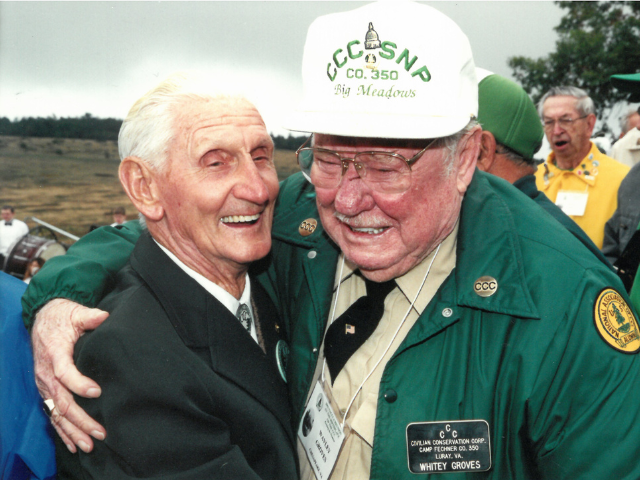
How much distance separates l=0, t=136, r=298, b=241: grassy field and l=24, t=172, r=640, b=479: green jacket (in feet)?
5.09

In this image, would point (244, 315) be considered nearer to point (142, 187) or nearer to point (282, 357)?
→ point (282, 357)

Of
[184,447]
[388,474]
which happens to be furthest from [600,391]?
[184,447]

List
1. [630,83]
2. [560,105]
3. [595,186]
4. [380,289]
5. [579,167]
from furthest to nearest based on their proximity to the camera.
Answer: [560,105]
[579,167]
[595,186]
[630,83]
[380,289]

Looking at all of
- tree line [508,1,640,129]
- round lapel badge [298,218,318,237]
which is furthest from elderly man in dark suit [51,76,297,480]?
tree line [508,1,640,129]

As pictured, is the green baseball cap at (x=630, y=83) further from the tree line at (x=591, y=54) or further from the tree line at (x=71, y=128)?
the tree line at (x=591, y=54)

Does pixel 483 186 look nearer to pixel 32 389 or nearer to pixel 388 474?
pixel 388 474

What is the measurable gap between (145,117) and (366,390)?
118 cm

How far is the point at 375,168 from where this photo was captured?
183cm

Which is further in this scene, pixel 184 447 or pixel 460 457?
pixel 460 457

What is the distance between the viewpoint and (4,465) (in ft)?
5.90

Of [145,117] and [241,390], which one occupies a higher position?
[145,117]

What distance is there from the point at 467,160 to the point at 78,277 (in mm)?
1405

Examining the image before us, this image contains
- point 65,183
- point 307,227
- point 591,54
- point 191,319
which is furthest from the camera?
point 591,54

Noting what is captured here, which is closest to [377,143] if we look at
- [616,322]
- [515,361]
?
[515,361]
